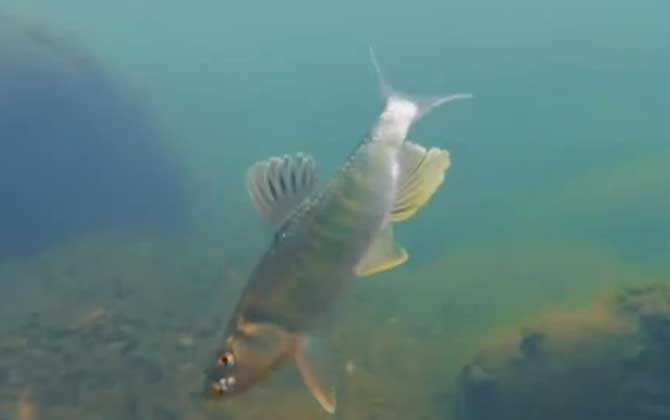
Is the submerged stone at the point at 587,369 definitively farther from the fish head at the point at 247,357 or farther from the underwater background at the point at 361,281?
the fish head at the point at 247,357

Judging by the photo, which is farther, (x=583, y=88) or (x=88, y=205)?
(x=583, y=88)

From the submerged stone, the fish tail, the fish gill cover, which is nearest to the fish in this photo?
the fish tail

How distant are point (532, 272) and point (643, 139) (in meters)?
10.0

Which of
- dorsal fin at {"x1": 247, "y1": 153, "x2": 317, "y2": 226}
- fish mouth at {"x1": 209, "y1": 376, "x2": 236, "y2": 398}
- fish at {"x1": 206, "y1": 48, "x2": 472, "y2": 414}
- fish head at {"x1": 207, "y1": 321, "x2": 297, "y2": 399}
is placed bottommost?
fish mouth at {"x1": 209, "y1": 376, "x2": 236, "y2": 398}

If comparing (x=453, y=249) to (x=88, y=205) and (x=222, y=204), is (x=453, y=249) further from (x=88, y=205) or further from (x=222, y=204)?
(x=88, y=205)

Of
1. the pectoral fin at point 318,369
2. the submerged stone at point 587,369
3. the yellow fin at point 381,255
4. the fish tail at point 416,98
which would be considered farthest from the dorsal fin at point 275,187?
the submerged stone at point 587,369

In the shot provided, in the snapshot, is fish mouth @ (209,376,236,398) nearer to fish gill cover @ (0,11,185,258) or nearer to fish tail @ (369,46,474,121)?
fish tail @ (369,46,474,121)

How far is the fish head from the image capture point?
170cm

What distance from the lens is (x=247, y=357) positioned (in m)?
1.71

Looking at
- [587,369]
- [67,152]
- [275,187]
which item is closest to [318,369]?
[275,187]

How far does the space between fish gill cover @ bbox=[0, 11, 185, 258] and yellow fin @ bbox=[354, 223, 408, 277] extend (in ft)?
35.8

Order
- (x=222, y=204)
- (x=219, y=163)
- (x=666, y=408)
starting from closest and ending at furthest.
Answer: (x=666, y=408) < (x=222, y=204) < (x=219, y=163)

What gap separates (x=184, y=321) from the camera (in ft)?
31.5

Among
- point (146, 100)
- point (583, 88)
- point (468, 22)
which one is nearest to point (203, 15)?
point (468, 22)
